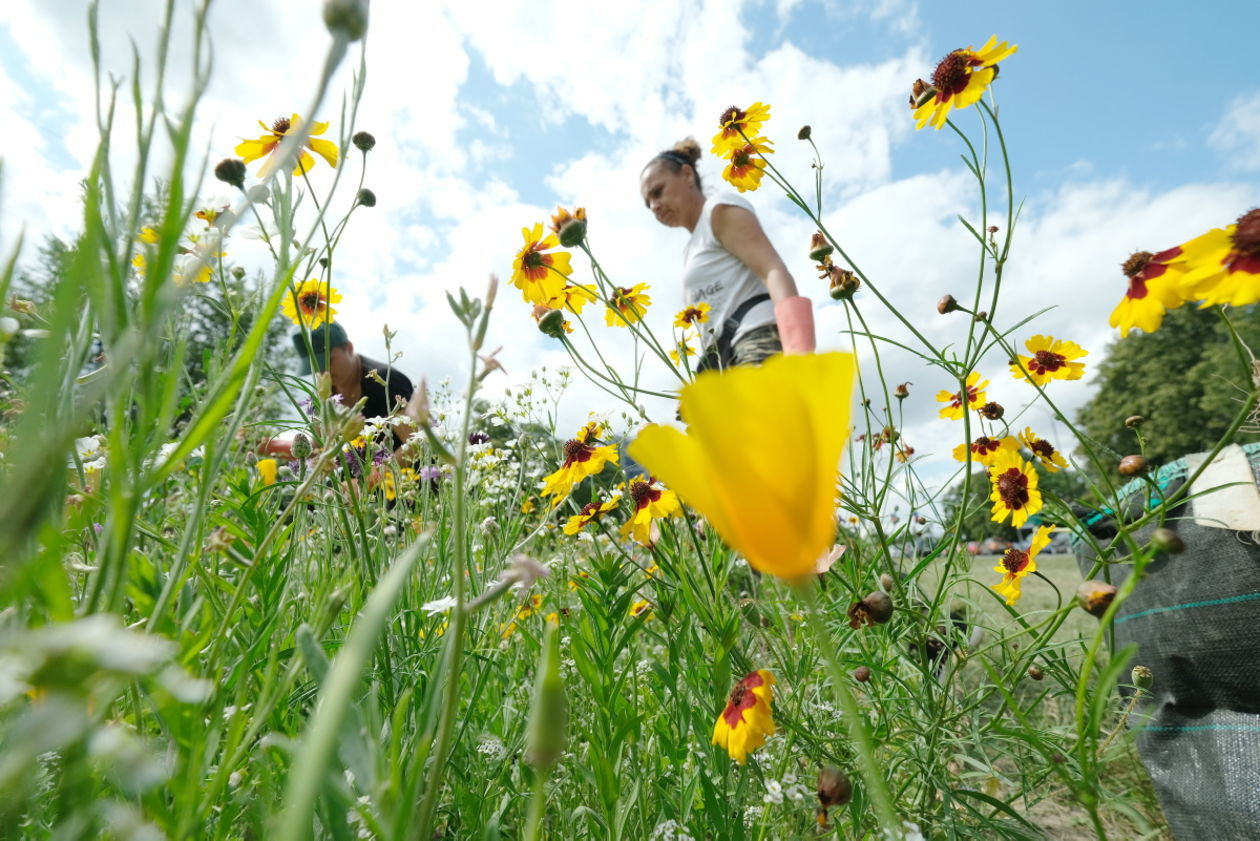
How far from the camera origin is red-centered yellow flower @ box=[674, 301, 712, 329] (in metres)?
2.01

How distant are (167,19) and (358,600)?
0.60 meters

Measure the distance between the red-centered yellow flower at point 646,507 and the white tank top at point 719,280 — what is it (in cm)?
104

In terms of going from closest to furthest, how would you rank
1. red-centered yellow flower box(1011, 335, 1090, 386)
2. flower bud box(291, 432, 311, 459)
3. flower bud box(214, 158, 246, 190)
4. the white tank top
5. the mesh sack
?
flower bud box(291, 432, 311, 459)
flower bud box(214, 158, 246, 190)
the mesh sack
red-centered yellow flower box(1011, 335, 1090, 386)
the white tank top

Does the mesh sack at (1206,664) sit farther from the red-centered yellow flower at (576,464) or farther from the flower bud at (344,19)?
the flower bud at (344,19)

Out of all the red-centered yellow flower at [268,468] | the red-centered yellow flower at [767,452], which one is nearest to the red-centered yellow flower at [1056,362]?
the red-centered yellow flower at [767,452]

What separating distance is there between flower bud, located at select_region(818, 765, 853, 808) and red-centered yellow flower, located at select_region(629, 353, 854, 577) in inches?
17.9

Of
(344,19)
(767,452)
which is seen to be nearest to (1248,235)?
(767,452)

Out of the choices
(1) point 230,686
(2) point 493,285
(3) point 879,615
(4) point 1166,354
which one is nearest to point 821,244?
(3) point 879,615

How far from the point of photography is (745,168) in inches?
58.3

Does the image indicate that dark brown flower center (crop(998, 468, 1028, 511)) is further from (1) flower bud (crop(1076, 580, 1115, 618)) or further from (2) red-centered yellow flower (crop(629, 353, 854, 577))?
(2) red-centered yellow flower (crop(629, 353, 854, 577))

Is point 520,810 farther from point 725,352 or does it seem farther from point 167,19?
point 725,352

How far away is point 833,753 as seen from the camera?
3.35 ft

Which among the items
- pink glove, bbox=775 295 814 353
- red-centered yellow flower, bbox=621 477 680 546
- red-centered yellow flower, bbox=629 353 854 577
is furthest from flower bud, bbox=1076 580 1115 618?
pink glove, bbox=775 295 814 353

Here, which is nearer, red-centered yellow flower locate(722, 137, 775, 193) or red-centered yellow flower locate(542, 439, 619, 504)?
red-centered yellow flower locate(542, 439, 619, 504)
